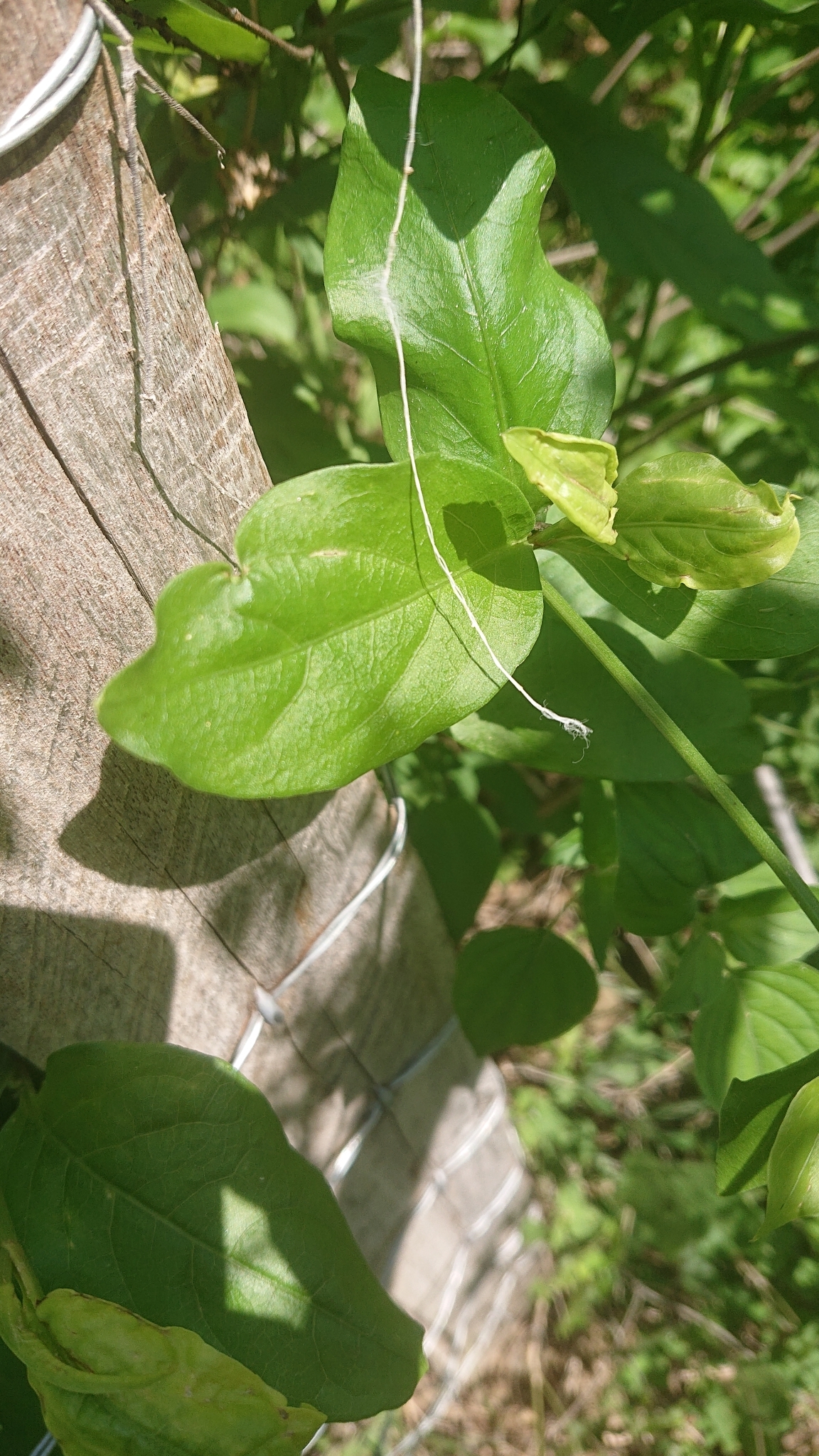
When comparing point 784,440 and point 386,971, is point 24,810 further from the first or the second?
point 784,440

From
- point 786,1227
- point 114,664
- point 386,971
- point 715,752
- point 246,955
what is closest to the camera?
point 114,664

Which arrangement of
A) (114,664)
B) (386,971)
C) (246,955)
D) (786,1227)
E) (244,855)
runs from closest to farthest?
(114,664) < (244,855) < (246,955) < (386,971) < (786,1227)

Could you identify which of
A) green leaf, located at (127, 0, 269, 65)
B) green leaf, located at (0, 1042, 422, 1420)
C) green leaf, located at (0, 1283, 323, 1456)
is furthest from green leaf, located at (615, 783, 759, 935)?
green leaf, located at (127, 0, 269, 65)

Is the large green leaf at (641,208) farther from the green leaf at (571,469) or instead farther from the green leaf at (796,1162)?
the green leaf at (796,1162)

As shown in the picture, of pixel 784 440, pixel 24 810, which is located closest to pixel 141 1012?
pixel 24 810

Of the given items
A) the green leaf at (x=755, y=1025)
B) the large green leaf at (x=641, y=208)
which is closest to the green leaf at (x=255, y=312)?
the large green leaf at (x=641, y=208)

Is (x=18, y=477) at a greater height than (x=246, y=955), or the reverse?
(x=18, y=477)

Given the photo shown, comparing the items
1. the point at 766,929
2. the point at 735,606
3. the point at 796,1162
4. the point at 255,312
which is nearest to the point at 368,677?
the point at 735,606

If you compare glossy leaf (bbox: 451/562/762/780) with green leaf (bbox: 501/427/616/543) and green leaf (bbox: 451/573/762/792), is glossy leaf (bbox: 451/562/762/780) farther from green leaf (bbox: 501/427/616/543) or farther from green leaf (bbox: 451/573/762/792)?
green leaf (bbox: 501/427/616/543)
